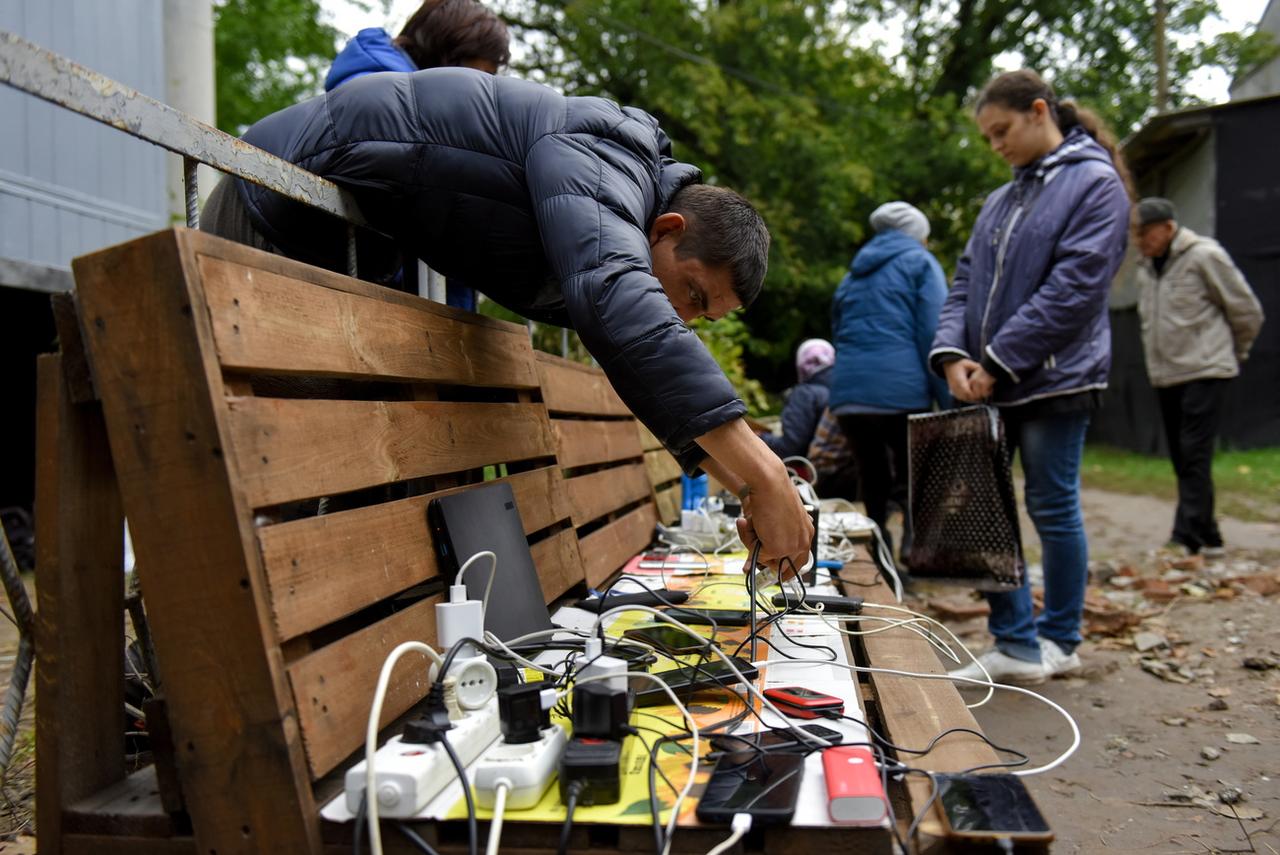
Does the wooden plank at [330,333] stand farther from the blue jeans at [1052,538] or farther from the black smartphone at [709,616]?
the blue jeans at [1052,538]

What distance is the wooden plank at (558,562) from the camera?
7.66ft

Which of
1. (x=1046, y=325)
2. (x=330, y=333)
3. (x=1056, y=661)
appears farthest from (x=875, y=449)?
(x=330, y=333)

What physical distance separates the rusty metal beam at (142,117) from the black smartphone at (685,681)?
114 cm

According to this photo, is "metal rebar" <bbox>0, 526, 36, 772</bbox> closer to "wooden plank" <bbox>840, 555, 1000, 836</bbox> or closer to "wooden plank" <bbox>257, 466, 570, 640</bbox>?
"wooden plank" <bbox>257, 466, 570, 640</bbox>

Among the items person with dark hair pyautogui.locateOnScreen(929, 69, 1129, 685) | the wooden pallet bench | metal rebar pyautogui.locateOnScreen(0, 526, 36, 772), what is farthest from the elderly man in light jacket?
metal rebar pyautogui.locateOnScreen(0, 526, 36, 772)

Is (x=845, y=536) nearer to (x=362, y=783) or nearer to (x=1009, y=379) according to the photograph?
(x=1009, y=379)

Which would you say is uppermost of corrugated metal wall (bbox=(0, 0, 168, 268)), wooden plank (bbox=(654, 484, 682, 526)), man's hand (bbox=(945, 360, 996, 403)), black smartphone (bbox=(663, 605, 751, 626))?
corrugated metal wall (bbox=(0, 0, 168, 268))

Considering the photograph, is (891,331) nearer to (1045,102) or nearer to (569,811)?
(1045,102)

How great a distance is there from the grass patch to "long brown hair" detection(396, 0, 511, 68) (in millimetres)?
6848

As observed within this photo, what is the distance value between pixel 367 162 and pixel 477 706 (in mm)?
1179

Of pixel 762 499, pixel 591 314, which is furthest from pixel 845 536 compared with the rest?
pixel 591 314

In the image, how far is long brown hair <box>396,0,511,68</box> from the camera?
265 cm

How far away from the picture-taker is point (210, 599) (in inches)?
46.9

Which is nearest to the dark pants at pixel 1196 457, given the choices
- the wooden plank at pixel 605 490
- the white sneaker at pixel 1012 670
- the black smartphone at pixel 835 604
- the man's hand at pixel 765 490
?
the white sneaker at pixel 1012 670
